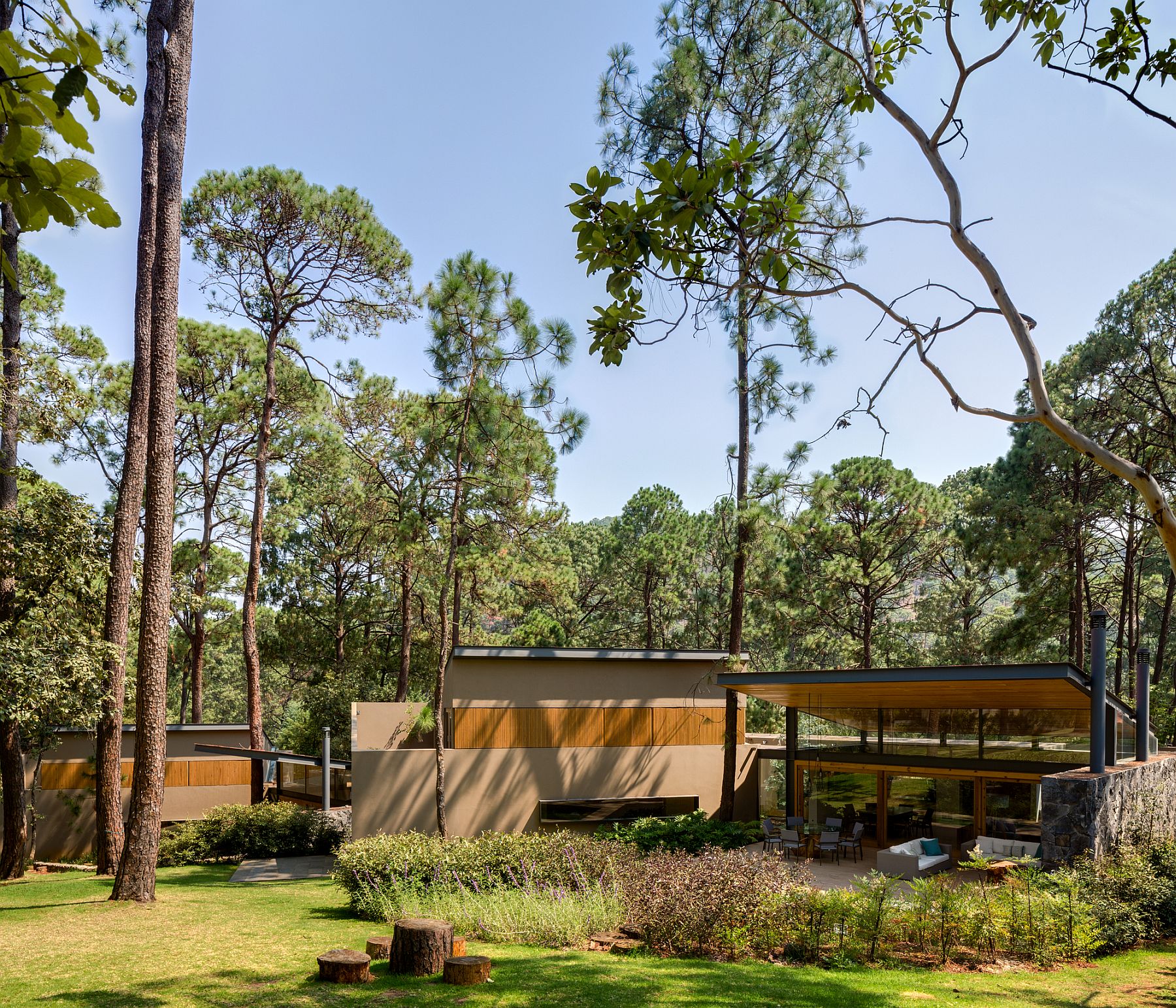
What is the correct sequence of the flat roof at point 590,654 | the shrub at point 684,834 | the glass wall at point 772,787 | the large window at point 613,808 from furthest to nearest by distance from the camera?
the glass wall at point 772,787 < the large window at point 613,808 < the flat roof at point 590,654 < the shrub at point 684,834

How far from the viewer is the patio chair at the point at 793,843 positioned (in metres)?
14.9

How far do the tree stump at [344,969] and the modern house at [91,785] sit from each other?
13832mm

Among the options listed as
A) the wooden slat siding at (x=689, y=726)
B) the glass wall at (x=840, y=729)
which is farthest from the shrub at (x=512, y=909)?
the glass wall at (x=840, y=729)

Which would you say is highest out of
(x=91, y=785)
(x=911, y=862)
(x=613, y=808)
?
(x=911, y=862)

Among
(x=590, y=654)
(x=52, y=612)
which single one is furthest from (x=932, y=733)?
(x=52, y=612)

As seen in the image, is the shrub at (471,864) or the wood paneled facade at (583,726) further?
the wood paneled facade at (583,726)

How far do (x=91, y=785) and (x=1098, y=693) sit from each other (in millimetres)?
20259

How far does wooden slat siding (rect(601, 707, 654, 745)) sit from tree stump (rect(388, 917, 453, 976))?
9598mm

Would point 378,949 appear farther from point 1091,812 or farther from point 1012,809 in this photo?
point 1012,809

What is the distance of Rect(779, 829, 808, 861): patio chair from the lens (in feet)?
48.8

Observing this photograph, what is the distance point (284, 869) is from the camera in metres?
15.9

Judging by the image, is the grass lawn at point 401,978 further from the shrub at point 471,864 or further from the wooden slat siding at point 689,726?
the wooden slat siding at point 689,726

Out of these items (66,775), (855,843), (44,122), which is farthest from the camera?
(66,775)

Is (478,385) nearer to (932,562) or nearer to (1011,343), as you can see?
(1011,343)
